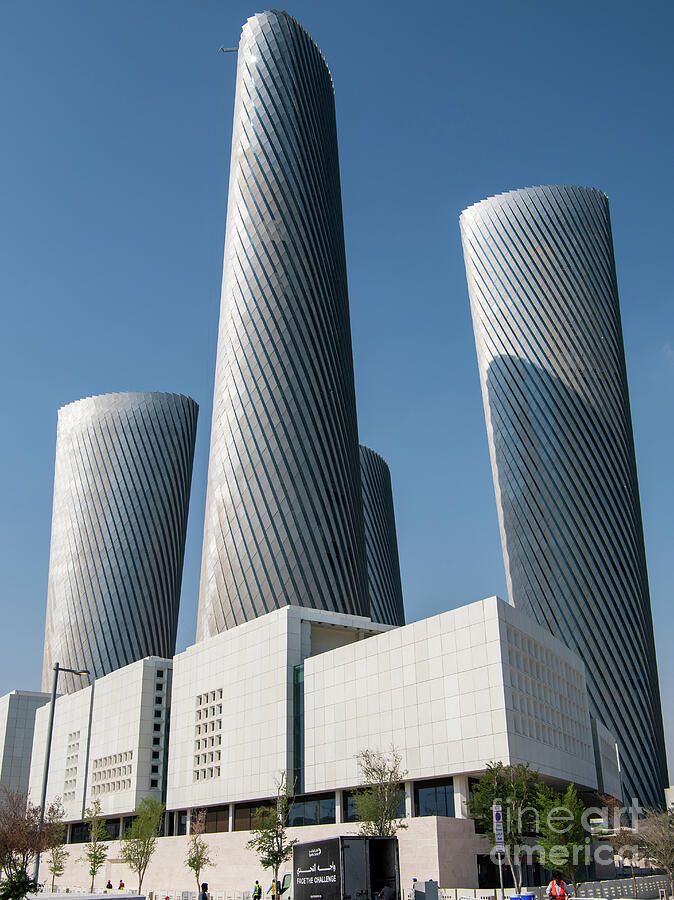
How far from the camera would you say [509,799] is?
39.5 metres

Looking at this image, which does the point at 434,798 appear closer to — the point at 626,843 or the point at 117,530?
the point at 626,843

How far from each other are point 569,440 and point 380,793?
229 ft

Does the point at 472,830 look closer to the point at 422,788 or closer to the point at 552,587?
the point at 422,788

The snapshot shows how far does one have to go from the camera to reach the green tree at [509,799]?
39.3 metres

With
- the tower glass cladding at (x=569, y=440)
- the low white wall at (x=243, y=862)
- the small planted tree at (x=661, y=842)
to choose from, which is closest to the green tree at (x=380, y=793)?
the low white wall at (x=243, y=862)

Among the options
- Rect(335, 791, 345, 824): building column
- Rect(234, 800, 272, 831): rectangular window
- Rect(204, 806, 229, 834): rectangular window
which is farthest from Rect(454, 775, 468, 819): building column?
Rect(204, 806, 229, 834): rectangular window

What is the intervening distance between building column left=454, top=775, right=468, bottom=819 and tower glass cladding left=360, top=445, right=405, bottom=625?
7838cm

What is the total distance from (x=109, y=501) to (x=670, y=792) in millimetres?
79475

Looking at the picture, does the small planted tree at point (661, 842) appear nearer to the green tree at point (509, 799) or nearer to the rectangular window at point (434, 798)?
the green tree at point (509, 799)

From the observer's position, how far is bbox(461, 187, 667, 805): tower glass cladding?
98000 mm

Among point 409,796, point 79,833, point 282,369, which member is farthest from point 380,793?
point 79,833

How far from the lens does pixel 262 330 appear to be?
84.1 metres

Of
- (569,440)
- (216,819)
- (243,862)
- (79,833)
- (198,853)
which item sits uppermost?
(569,440)

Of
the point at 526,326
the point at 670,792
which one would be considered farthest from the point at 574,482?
the point at 670,792
